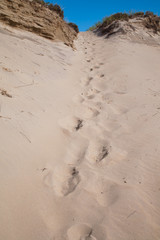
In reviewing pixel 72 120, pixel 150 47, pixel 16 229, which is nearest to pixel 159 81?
pixel 72 120

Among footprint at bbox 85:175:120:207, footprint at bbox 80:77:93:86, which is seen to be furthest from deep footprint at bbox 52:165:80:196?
footprint at bbox 80:77:93:86

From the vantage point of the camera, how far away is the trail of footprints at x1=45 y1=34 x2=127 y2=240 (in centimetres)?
106

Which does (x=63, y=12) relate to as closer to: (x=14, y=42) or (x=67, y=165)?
(x=14, y=42)

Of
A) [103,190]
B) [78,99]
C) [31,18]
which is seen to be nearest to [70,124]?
[78,99]

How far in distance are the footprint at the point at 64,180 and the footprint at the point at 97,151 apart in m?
0.21

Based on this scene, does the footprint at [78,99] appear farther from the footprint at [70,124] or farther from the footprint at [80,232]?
the footprint at [80,232]

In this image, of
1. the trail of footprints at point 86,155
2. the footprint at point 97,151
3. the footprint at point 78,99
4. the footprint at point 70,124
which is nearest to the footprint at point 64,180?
the trail of footprints at point 86,155

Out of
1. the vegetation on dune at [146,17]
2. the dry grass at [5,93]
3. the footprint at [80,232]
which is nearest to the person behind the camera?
the footprint at [80,232]

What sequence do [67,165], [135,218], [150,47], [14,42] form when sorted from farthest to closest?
[150,47], [14,42], [67,165], [135,218]

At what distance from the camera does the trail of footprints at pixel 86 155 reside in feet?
3.46

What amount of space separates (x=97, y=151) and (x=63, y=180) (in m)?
0.46

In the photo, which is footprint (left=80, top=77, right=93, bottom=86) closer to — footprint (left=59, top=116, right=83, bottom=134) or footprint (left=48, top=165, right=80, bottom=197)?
footprint (left=59, top=116, right=83, bottom=134)

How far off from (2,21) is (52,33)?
1.45m

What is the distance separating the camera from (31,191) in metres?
1.01
